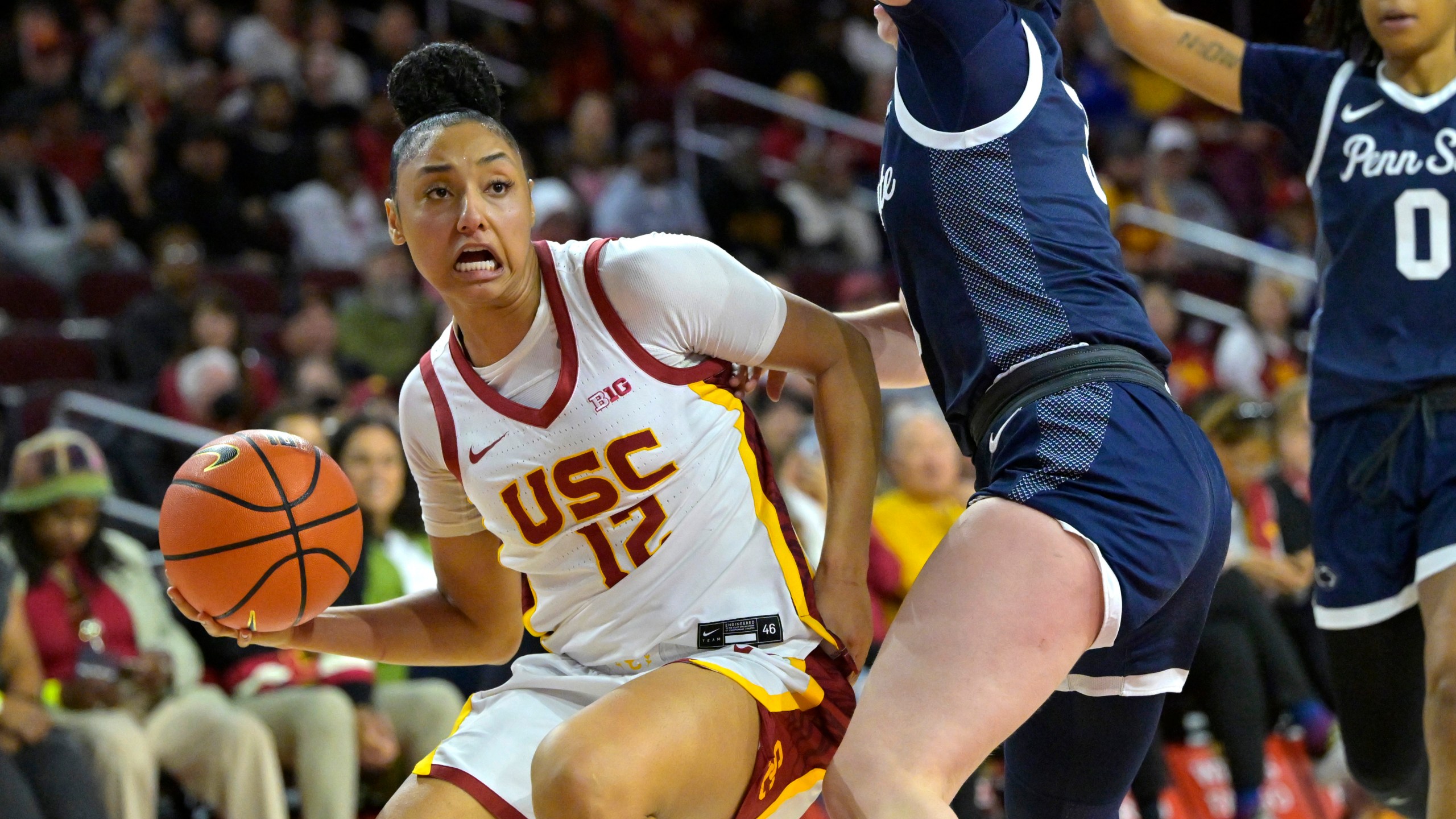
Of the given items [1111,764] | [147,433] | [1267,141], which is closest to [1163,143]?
[1267,141]

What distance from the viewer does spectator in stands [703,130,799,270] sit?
11.1 meters

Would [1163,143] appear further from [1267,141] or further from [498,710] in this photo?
[498,710]

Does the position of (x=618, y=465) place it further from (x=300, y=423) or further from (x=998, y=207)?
(x=300, y=423)

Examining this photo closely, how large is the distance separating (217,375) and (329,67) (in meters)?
4.42

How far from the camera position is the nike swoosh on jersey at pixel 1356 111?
13.0 ft

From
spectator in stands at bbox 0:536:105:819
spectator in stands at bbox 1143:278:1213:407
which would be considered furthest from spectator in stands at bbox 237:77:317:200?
spectator in stands at bbox 1143:278:1213:407

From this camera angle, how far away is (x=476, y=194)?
3.12 m

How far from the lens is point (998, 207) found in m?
2.80

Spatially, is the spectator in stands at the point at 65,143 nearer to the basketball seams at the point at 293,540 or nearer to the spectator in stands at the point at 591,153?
the spectator in stands at the point at 591,153

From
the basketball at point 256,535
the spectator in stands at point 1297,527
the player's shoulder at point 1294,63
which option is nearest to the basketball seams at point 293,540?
the basketball at point 256,535

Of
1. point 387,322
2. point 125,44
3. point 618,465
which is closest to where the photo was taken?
point 618,465

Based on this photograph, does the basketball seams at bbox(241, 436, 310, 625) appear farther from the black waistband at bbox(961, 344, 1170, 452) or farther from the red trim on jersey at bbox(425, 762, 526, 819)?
the black waistband at bbox(961, 344, 1170, 452)

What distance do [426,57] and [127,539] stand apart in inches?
142

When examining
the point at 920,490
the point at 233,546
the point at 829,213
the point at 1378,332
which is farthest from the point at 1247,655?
the point at 829,213
